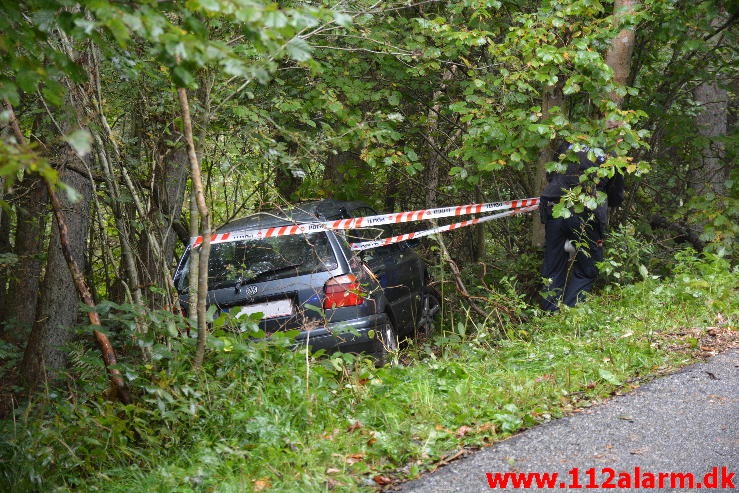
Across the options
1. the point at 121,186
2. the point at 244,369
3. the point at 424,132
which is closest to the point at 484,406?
the point at 244,369

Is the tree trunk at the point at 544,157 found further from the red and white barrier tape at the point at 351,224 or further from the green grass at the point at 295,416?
the green grass at the point at 295,416

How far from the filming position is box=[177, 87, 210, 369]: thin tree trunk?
4422mm

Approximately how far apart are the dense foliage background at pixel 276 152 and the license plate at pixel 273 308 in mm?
857

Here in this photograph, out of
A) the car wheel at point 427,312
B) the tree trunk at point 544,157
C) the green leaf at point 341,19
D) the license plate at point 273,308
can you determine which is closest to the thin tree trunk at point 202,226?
the green leaf at point 341,19

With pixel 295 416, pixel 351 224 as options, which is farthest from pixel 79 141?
pixel 351 224

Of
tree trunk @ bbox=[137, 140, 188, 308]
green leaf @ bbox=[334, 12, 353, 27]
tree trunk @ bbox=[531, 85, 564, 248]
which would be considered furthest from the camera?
tree trunk @ bbox=[531, 85, 564, 248]

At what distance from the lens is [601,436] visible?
4.12 metres

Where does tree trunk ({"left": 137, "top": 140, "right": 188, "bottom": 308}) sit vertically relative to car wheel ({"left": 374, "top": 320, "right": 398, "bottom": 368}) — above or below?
above

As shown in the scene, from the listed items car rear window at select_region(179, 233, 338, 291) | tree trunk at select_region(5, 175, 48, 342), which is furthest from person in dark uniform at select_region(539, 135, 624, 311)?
tree trunk at select_region(5, 175, 48, 342)

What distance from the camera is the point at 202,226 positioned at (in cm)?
466

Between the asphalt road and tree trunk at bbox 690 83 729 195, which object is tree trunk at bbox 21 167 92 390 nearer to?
the asphalt road

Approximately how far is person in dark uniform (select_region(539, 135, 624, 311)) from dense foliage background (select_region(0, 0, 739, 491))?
10.8 inches

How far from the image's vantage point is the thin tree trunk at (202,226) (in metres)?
4.42

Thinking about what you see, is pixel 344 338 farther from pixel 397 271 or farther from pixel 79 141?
pixel 79 141
